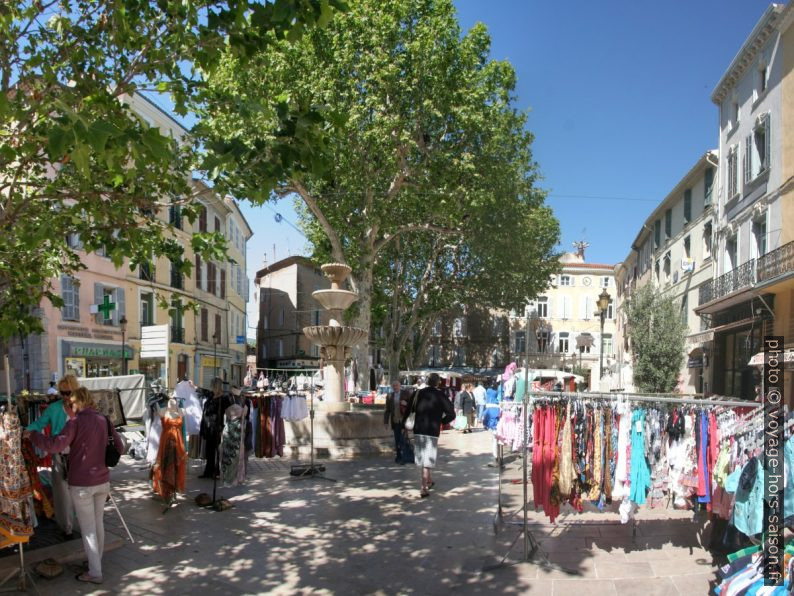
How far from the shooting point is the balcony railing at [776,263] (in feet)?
55.9

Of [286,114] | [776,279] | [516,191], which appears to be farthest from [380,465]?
[516,191]

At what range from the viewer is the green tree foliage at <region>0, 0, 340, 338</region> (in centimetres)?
491

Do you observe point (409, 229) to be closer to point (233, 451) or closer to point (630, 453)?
point (233, 451)

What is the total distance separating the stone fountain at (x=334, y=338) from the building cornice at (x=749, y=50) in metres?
15.7

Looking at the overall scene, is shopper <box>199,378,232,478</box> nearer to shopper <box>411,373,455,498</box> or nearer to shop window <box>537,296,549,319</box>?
shopper <box>411,373,455,498</box>

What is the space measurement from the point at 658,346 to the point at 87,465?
22384 millimetres

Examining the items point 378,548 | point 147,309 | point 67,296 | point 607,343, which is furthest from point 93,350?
point 607,343

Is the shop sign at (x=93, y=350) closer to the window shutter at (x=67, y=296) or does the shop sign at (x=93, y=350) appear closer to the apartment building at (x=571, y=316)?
the window shutter at (x=67, y=296)

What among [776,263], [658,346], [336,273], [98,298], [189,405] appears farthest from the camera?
[98,298]

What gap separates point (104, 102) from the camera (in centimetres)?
531

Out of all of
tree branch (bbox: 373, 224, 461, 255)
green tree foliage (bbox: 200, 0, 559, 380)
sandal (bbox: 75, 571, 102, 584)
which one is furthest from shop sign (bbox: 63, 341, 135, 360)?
sandal (bbox: 75, 571, 102, 584)

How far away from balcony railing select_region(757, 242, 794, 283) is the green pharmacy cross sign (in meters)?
22.7

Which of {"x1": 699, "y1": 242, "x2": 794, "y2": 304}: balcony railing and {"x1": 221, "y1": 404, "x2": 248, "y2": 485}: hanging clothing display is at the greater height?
{"x1": 699, "y1": 242, "x2": 794, "y2": 304}: balcony railing

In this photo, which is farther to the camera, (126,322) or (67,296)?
(126,322)
